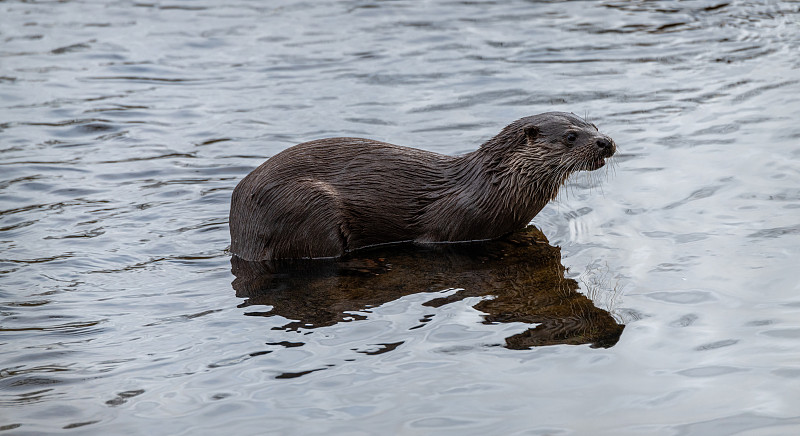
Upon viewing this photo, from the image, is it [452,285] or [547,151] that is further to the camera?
[547,151]

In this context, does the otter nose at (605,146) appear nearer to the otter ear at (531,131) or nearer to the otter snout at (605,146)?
the otter snout at (605,146)

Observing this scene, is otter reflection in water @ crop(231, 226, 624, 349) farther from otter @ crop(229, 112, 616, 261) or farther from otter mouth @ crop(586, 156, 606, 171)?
otter mouth @ crop(586, 156, 606, 171)

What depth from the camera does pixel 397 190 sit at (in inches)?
273

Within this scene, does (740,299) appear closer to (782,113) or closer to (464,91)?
(782,113)

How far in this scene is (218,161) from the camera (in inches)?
360

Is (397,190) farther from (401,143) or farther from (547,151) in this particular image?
(401,143)

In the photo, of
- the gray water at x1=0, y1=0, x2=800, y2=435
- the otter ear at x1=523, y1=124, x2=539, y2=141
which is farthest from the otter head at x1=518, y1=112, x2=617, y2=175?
the gray water at x1=0, y1=0, x2=800, y2=435

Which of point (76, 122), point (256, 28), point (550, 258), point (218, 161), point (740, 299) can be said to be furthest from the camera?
point (256, 28)

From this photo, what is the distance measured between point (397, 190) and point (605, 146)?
1459mm

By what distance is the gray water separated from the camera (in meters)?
4.66

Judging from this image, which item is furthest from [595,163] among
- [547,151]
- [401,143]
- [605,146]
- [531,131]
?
[401,143]

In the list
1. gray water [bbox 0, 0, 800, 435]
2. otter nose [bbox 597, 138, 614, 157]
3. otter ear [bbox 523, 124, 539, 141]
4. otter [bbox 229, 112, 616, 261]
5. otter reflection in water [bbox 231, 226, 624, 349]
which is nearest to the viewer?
gray water [bbox 0, 0, 800, 435]

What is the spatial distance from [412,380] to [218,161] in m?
4.82

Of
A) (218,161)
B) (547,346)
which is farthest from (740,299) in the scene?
(218,161)
